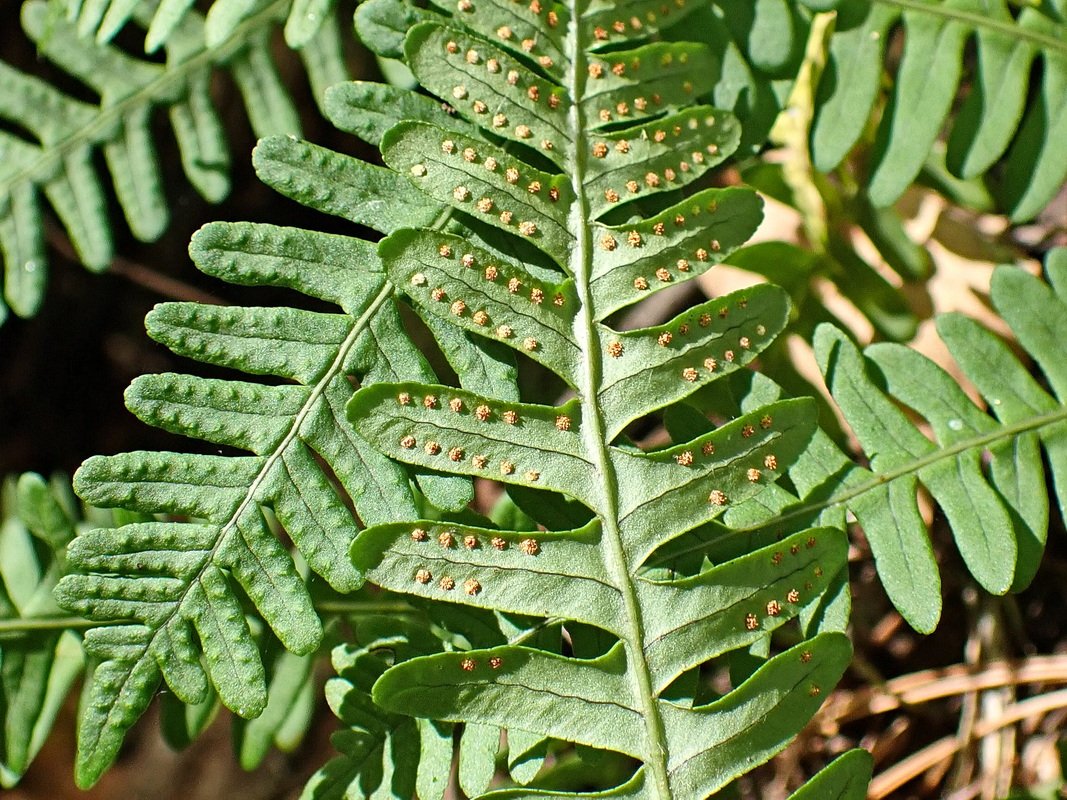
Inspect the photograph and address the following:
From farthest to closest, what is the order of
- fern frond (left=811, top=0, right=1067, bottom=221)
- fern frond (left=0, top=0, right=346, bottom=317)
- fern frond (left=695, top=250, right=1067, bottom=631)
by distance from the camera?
1. fern frond (left=0, top=0, right=346, bottom=317)
2. fern frond (left=811, top=0, right=1067, bottom=221)
3. fern frond (left=695, top=250, right=1067, bottom=631)

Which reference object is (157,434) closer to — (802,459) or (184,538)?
(184,538)

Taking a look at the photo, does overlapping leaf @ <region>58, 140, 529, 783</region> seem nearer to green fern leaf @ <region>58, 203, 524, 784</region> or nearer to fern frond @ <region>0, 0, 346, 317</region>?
green fern leaf @ <region>58, 203, 524, 784</region>

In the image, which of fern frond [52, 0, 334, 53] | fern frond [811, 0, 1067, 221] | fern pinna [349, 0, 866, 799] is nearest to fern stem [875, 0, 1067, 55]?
fern frond [811, 0, 1067, 221]

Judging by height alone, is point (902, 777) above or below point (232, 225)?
below

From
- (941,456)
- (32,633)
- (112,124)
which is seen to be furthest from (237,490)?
(941,456)

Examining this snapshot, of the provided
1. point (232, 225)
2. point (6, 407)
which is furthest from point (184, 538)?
point (6, 407)

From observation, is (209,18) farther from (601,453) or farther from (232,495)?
(601,453)

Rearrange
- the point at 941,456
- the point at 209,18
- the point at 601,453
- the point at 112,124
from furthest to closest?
1. the point at 112,124
2. the point at 209,18
3. the point at 941,456
4. the point at 601,453
